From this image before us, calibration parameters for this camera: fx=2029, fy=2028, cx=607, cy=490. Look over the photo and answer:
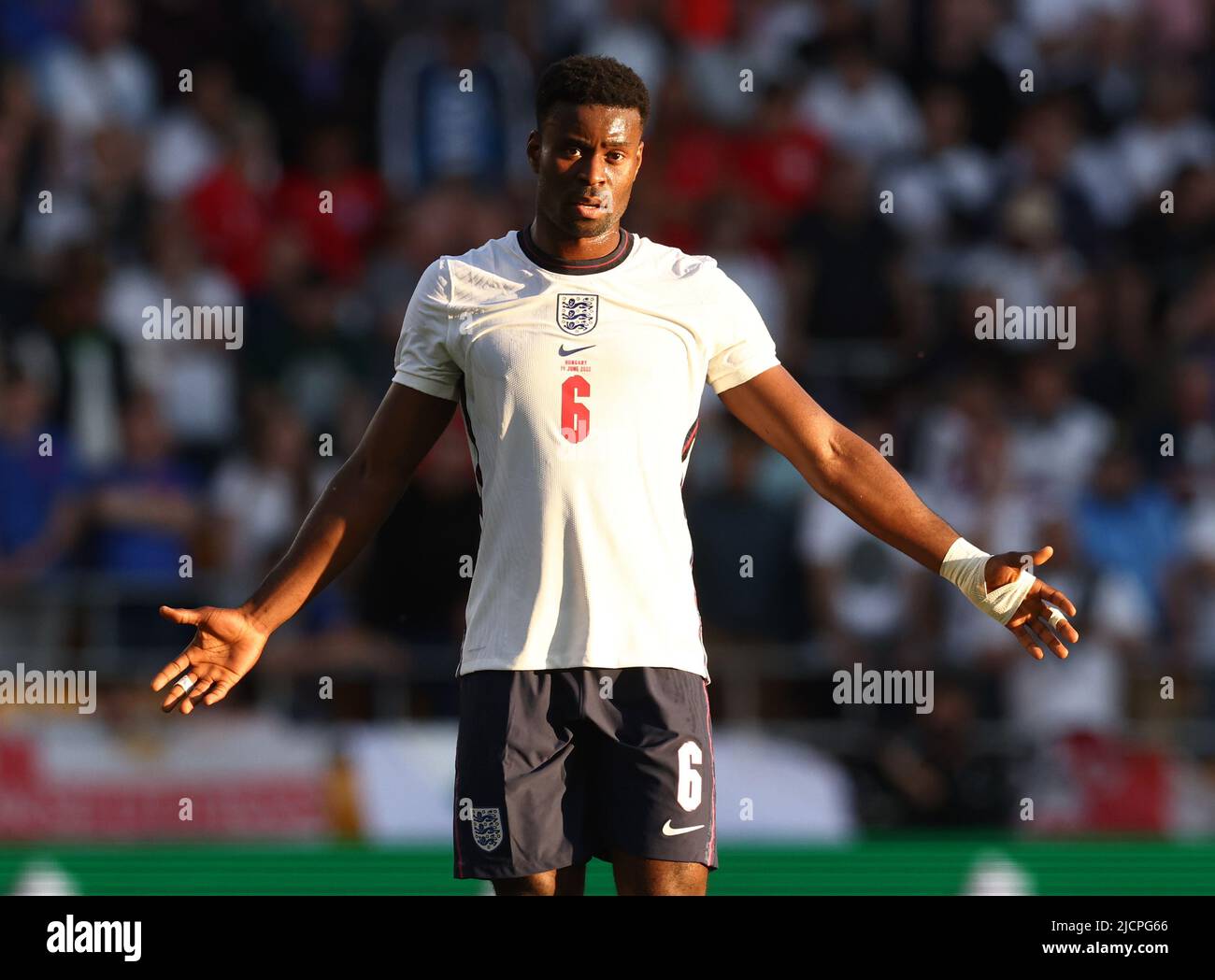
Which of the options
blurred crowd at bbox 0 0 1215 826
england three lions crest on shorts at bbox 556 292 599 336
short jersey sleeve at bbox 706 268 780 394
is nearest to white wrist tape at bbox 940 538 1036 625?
short jersey sleeve at bbox 706 268 780 394

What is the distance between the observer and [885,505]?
4598mm

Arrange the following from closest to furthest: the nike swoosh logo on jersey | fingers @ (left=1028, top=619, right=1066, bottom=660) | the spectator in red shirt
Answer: the nike swoosh logo on jersey < fingers @ (left=1028, top=619, right=1066, bottom=660) < the spectator in red shirt

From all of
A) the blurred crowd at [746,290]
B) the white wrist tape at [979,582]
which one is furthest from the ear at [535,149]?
the blurred crowd at [746,290]

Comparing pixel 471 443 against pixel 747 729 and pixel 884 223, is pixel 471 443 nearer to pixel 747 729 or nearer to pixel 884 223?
pixel 747 729

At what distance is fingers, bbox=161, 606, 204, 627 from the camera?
4.32 m

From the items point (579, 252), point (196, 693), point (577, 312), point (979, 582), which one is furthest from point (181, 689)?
point (979, 582)

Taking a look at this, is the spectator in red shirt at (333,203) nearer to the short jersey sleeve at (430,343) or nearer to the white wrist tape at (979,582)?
the short jersey sleeve at (430,343)

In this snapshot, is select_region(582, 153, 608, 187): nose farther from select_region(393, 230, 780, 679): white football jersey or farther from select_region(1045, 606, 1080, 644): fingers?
select_region(1045, 606, 1080, 644): fingers

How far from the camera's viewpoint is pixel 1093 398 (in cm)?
1074

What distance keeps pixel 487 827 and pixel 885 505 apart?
3.79 feet

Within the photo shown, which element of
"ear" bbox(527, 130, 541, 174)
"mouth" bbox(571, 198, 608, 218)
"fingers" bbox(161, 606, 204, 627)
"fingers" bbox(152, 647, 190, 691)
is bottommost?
"fingers" bbox(152, 647, 190, 691)

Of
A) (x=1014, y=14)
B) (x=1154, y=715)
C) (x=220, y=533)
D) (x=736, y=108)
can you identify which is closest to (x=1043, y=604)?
(x=1154, y=715)

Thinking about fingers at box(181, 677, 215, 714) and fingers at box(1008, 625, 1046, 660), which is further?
fingers at box(1008, 625, 1046, 660)

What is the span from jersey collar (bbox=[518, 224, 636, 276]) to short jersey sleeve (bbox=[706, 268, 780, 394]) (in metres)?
0.21
